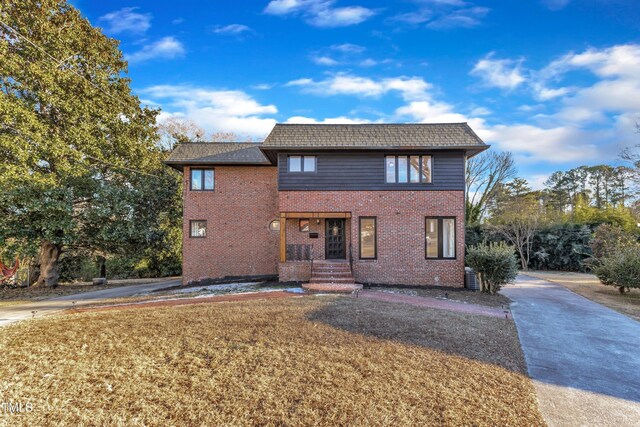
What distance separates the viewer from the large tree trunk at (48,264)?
1579cm

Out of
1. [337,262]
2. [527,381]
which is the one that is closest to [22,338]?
[527,381]

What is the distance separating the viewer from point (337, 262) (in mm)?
12688

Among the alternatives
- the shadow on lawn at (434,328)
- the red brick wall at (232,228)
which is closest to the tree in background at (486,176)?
the red brick wall at (232,228)

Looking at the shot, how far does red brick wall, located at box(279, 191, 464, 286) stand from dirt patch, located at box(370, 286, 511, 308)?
2.08 feet

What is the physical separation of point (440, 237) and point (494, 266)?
229 cm

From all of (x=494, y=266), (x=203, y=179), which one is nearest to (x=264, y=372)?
(x=494, y=266)

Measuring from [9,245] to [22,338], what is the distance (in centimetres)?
1119

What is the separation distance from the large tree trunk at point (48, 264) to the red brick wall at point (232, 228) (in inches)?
274

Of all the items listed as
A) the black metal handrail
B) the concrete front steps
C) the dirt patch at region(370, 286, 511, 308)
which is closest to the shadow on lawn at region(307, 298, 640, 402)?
the dirt patch at region(370, 286, 511, 308)

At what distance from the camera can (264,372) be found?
424 cm

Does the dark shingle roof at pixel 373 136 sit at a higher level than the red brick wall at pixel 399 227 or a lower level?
higher

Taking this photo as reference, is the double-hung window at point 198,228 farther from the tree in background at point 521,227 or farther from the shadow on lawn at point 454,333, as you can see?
the tree in background at point 521,227

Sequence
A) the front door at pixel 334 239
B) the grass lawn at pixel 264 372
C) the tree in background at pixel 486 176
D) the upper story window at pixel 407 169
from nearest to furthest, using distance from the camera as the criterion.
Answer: the grass lawn at pixel 264 372
the upper story window at pixel 407 169
the front door at pixel 334 239
the tree in background at pixel 486 176

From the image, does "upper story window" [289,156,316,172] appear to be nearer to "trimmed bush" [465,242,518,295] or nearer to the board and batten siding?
the board and batten siding
